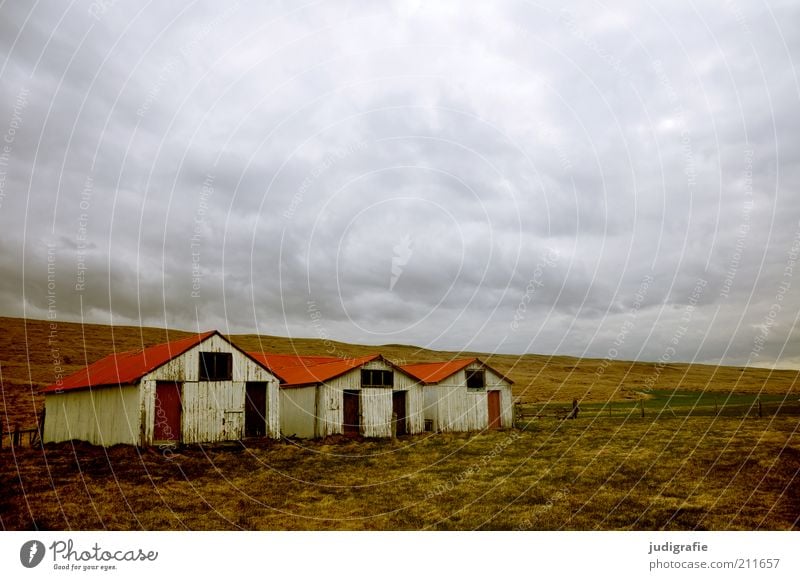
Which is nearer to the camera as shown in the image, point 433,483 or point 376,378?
point 433,483

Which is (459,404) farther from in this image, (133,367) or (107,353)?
(107,353)

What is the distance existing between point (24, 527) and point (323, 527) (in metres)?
7.11

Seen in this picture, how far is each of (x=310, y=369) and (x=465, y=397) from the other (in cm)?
1188

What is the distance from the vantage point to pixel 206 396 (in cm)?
2873

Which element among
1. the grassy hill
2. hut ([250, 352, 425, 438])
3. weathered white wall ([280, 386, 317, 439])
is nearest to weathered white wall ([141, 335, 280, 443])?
hut ([250, 352, 425, 438])

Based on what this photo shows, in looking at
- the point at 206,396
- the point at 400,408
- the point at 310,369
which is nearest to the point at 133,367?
the point at 206,396

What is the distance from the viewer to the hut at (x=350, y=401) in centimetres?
3444

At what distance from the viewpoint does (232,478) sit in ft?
66.0

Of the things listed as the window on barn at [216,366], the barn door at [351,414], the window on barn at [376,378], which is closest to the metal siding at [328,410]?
the barn door at [351,414]

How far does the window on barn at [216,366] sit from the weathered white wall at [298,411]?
5958 millimetres

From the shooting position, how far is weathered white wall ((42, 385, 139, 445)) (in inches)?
1053

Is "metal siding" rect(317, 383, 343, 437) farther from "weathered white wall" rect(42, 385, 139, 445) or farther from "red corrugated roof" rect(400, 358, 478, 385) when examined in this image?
"weathered white wall" rect(42, 385, 139, 445)
